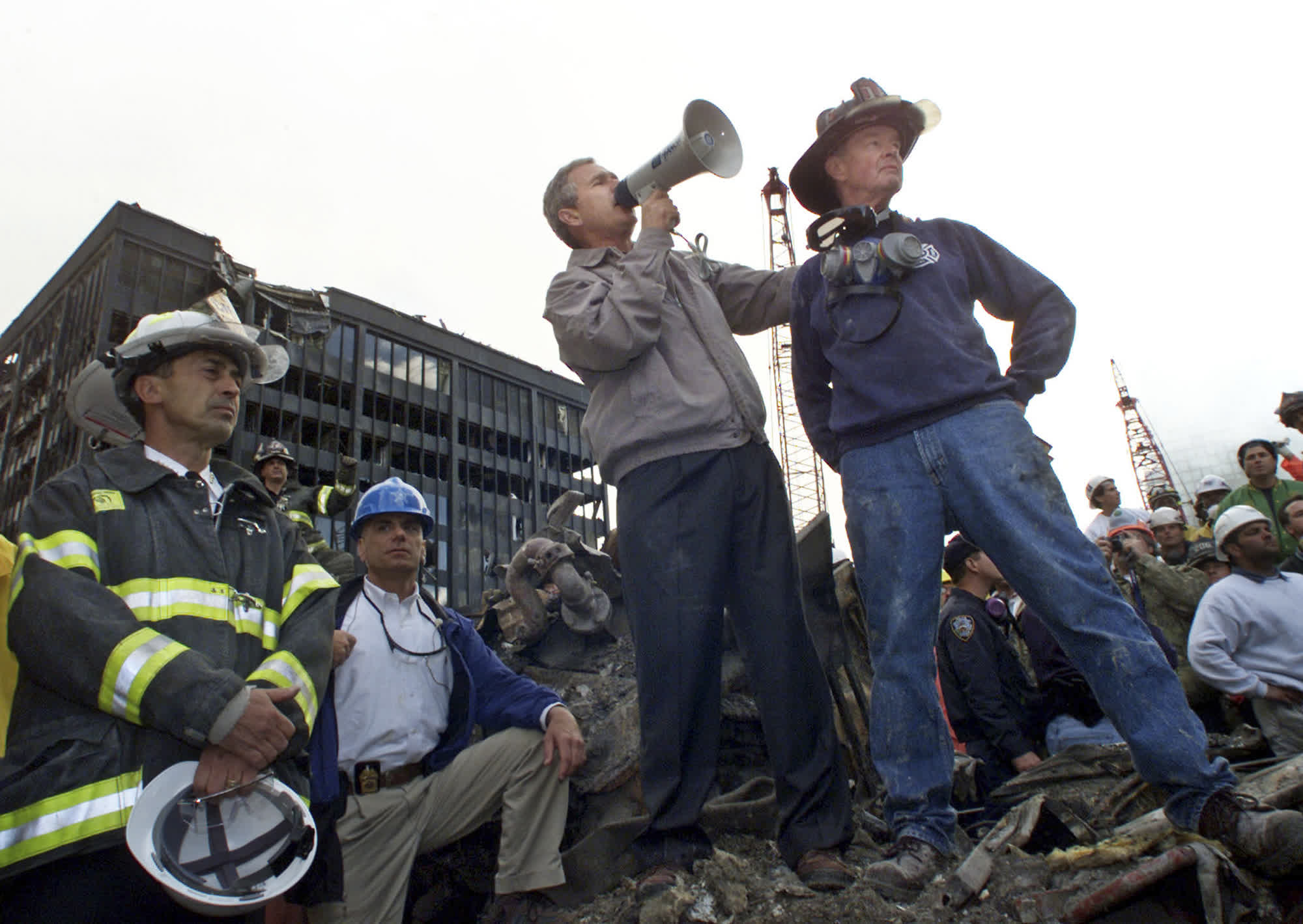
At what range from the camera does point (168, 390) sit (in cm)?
244

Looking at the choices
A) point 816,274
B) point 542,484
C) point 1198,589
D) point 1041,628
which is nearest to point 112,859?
point 816,274

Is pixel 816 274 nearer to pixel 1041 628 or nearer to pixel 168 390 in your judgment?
pixel 168 390

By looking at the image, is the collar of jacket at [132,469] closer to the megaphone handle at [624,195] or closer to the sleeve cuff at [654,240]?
the sleeve cuff at [654,240]

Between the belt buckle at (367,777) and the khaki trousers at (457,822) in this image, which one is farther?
the belt buckle at (367,777)

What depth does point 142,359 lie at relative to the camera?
246 cm

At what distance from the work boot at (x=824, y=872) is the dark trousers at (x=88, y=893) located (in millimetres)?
1562

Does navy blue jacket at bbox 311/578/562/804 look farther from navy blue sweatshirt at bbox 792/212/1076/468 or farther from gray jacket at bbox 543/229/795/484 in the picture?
navy blue sweatshirt at bbox 792/212/1076/468

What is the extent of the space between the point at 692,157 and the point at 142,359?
6.41ft

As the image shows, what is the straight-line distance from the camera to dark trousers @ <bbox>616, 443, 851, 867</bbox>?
240 centimetres

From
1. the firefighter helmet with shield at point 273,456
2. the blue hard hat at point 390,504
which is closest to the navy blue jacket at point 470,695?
the blue hard hat at point 390,504

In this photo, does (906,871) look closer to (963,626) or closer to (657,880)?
(657,880)

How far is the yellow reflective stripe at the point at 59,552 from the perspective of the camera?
1940mm

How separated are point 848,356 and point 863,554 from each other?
66cm

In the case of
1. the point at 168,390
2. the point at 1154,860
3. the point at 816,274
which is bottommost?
the point at 1154,860
